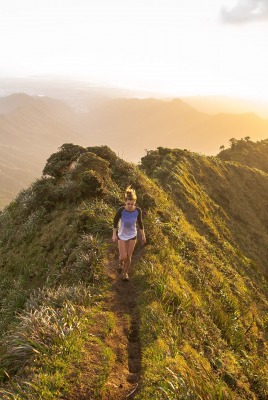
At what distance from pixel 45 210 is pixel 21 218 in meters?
1.80

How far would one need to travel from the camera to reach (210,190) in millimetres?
31984

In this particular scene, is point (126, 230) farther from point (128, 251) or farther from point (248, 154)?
point (248, 154)

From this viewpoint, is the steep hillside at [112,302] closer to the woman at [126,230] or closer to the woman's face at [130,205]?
the woman at [126,230]

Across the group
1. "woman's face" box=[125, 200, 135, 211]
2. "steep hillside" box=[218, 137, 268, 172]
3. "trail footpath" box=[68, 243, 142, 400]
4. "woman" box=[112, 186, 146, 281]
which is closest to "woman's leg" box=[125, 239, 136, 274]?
"woman" box=[112, 186, 146, 281]

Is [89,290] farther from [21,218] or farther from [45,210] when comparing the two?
[21,218]

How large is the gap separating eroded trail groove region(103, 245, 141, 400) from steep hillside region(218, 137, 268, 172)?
47.5m

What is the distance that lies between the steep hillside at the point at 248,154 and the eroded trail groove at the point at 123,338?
4754 cm

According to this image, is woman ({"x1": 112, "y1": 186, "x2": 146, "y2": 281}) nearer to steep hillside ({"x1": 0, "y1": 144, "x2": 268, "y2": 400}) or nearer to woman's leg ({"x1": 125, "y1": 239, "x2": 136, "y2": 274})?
woman's leg ({"x1": 125, "y1": 239, "x2": 136, "y2": 274})

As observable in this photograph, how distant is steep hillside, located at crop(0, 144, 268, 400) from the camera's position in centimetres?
645

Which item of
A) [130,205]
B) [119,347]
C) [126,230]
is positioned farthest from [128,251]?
[119,347]

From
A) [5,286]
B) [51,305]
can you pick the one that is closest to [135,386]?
[51,305]

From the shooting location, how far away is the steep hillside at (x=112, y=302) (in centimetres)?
645

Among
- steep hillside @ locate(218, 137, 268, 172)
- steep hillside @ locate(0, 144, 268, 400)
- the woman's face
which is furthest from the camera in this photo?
steep hillside @ locate(218, 137, 268, 172)

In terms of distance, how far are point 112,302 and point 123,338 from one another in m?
1.42
